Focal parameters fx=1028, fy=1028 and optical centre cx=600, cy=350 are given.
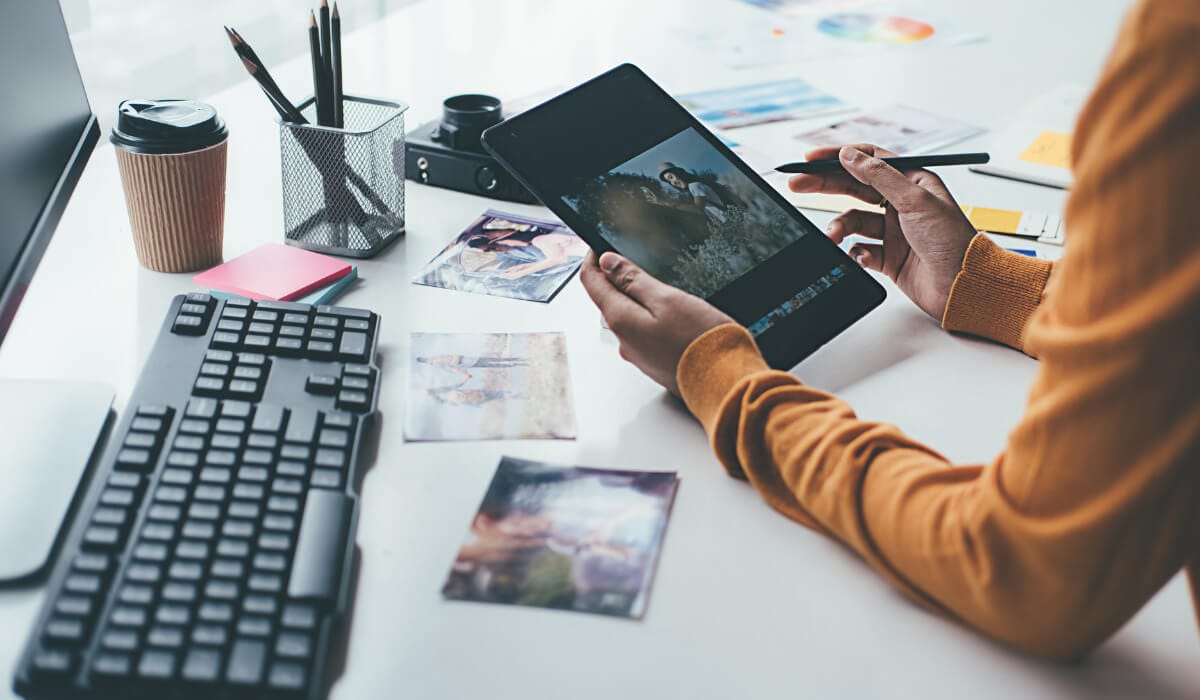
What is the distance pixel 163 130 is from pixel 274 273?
16cm

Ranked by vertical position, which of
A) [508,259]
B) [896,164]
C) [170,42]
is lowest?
[170,42]

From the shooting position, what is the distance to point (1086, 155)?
51 cm

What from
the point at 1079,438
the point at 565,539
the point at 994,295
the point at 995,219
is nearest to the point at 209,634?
the point at 565,539

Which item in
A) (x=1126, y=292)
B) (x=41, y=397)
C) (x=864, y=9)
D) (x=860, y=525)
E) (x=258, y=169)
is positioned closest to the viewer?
(x=1126, y=292)

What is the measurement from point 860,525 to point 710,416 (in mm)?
144

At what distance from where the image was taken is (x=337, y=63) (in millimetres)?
995

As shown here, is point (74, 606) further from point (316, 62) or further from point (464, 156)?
point (464, 156)

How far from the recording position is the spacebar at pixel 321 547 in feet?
1.89

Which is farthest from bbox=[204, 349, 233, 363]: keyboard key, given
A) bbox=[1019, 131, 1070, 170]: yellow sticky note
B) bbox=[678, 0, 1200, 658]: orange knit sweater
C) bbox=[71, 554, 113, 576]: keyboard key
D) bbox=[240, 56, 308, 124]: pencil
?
bbox=[1019, 131, 1070, 170]: yellow sticky note

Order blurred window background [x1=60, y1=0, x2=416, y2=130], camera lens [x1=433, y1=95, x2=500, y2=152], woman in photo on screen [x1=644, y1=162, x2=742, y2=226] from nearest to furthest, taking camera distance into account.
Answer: woman in photo on screen [x1=644, y1=162, x2=742, y2=226] → camera lens [x1=433, y1=95, x2=500, y2=152] → blurred window background [x1=60, y1=0, x2=416, y2=130]

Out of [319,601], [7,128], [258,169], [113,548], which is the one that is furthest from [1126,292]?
[258,169]

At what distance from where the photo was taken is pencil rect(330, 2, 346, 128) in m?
0.98

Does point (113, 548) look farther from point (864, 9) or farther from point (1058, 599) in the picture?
point (864, 9)

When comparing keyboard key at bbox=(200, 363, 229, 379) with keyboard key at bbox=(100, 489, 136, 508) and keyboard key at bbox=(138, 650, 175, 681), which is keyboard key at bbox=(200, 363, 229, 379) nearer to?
keyboard key at bbox=(100, 489, 136, 508)
